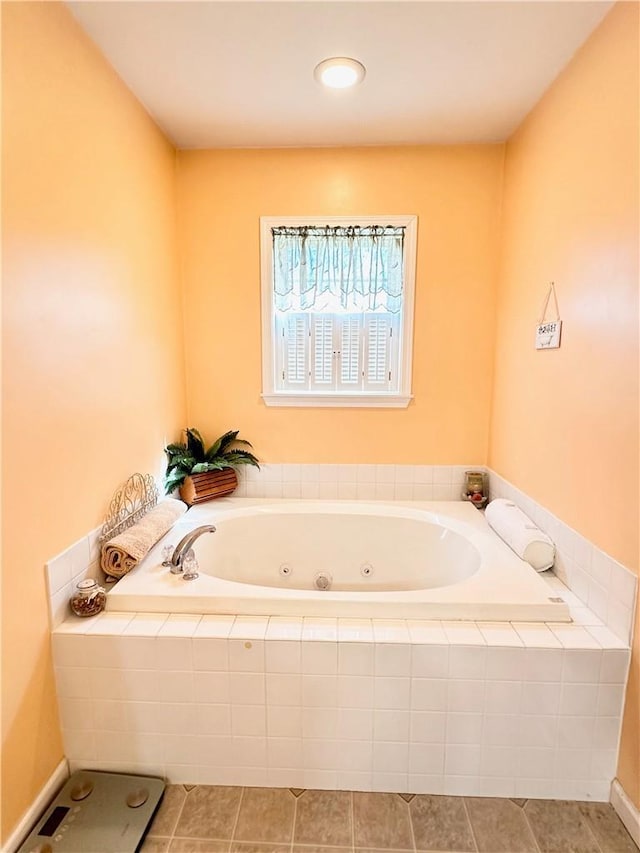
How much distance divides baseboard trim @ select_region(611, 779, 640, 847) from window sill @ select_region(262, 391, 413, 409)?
1.77 m

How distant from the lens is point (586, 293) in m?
1.50

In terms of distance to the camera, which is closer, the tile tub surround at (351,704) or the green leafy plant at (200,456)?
the tile tub surround at (351,704)

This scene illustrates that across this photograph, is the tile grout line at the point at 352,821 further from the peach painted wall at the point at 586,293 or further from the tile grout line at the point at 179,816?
Result: the peach painted wall at the point at 586,293

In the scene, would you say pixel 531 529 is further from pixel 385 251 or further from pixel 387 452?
pixel 385 251

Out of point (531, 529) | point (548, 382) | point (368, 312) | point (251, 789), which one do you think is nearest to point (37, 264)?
point (368, 312)

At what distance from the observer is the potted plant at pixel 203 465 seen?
2.31 m

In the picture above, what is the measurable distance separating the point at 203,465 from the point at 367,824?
5.47ft

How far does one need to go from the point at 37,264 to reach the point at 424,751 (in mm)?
1966

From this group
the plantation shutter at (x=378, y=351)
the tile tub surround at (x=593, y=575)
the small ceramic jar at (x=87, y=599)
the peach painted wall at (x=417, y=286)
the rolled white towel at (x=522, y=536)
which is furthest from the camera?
the plantation shutter at (x=378, y=351)

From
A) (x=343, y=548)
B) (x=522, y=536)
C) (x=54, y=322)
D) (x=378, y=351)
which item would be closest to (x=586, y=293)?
(x=522, y=536)

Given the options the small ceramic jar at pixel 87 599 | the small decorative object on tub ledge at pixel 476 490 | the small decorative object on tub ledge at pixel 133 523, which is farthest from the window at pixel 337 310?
the small ceramic jar at pixel 87 599

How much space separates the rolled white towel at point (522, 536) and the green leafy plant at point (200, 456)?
1.38 meters

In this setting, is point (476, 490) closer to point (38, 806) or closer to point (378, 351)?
point (378, 351)

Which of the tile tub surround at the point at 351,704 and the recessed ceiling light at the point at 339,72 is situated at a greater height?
the recessed ceiling light at the point at 339,72
